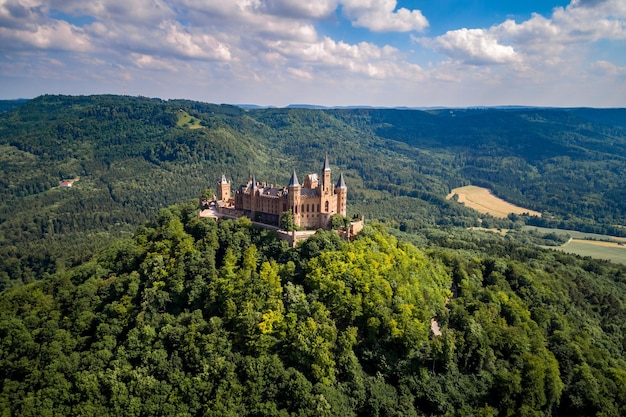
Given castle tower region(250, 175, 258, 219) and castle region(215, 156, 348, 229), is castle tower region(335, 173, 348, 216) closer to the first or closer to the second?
castle region(215, 156, 348, 229)

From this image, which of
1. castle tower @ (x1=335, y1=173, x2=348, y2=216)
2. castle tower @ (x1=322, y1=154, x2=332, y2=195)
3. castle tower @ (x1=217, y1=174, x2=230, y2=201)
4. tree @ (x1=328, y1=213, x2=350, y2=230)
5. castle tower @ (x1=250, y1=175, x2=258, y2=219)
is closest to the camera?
tree @ (x1=328, y1=213, x2=350, y2=230)

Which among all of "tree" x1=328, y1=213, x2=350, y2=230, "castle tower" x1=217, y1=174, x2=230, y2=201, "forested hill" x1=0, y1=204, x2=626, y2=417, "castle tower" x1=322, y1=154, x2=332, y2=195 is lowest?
"forested hill" x1=0, y1=204, x2=626, y2=417

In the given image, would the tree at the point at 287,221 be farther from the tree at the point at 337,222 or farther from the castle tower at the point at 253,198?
the castle tower at the point at 253,198

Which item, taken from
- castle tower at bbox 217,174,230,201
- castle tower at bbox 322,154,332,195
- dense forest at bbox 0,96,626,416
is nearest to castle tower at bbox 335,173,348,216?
castle tower at bbox 322,154,332,195

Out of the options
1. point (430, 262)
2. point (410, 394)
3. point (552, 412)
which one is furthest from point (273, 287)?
point (552, 412)

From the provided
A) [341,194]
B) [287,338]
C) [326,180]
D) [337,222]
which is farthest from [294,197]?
[287,338]

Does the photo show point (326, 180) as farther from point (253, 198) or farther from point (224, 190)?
point (224, 190)

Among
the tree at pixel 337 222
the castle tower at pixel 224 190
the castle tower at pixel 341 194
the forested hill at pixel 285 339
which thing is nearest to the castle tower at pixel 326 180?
the castle tower at pixel 341 194

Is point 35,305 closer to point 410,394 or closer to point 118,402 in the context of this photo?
point 118,402
